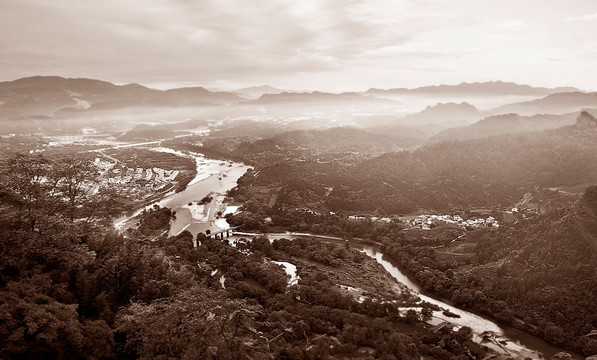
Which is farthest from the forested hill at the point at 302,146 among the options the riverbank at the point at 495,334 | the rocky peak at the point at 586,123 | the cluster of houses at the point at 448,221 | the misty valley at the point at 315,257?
the riverbank at the point at 495,334

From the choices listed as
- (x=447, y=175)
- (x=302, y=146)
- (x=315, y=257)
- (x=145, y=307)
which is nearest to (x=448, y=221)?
(x=447, y=175)

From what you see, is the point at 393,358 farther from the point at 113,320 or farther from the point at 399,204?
the point at 399,204

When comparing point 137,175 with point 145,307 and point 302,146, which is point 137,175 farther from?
point 145,307

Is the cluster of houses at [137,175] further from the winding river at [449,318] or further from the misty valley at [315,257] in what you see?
the winding river at [449,318]

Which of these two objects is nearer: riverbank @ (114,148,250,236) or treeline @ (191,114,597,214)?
riverbank @ (114,148,250,236)

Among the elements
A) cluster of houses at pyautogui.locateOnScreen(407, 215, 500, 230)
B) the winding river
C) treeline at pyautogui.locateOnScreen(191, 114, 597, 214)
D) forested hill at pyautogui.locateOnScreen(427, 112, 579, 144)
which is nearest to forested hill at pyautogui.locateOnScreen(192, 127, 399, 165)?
treeline at pyautogui.locateOnScreen(191, 114, 597, 214)

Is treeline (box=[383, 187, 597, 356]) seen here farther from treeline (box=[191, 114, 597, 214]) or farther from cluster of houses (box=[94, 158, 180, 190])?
cluster of houses (box=[94, 158, 180, 190])

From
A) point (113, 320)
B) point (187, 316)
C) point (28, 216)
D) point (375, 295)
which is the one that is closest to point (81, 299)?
point (113, 320)
